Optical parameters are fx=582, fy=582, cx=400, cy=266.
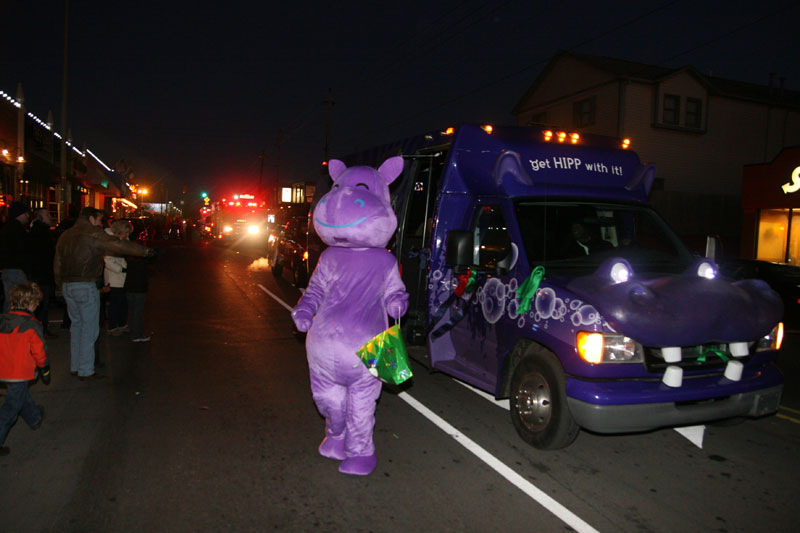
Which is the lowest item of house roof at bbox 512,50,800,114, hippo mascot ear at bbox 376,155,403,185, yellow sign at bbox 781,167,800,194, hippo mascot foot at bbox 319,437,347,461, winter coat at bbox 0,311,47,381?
hippo mascot foot at bbox 319,437,347,461

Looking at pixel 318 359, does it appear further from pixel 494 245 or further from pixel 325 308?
pixel 494 245

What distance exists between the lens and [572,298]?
4.38 meters

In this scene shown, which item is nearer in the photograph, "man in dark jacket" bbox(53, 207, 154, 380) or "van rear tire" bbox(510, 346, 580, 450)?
"van rear tire" bbox(510, 346, 580, 450)

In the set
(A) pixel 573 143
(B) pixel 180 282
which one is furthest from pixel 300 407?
(B) pixel 180 282

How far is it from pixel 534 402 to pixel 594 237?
189cm

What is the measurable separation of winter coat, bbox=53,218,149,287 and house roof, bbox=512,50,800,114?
2450 centimetres

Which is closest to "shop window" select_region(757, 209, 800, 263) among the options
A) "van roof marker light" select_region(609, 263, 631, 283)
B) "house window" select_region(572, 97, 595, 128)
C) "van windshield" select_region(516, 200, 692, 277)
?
"house window" select_region(572, 97, 595, 128)

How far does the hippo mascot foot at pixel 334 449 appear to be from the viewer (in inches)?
181

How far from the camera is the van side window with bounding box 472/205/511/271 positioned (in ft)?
17.7

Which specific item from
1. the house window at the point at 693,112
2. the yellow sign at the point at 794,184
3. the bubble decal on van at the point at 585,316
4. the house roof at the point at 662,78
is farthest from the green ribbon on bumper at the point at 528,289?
the house window at the point at 693,112

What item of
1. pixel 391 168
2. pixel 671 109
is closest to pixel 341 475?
pixel 391 168

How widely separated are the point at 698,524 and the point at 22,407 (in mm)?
5166

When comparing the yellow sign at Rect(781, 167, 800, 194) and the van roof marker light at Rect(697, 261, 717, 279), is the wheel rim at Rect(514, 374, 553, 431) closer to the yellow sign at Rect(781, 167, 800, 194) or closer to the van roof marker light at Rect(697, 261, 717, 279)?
the van roof marker light at Rect(697, 261, 717, 279)

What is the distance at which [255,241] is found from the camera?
34.7 m
